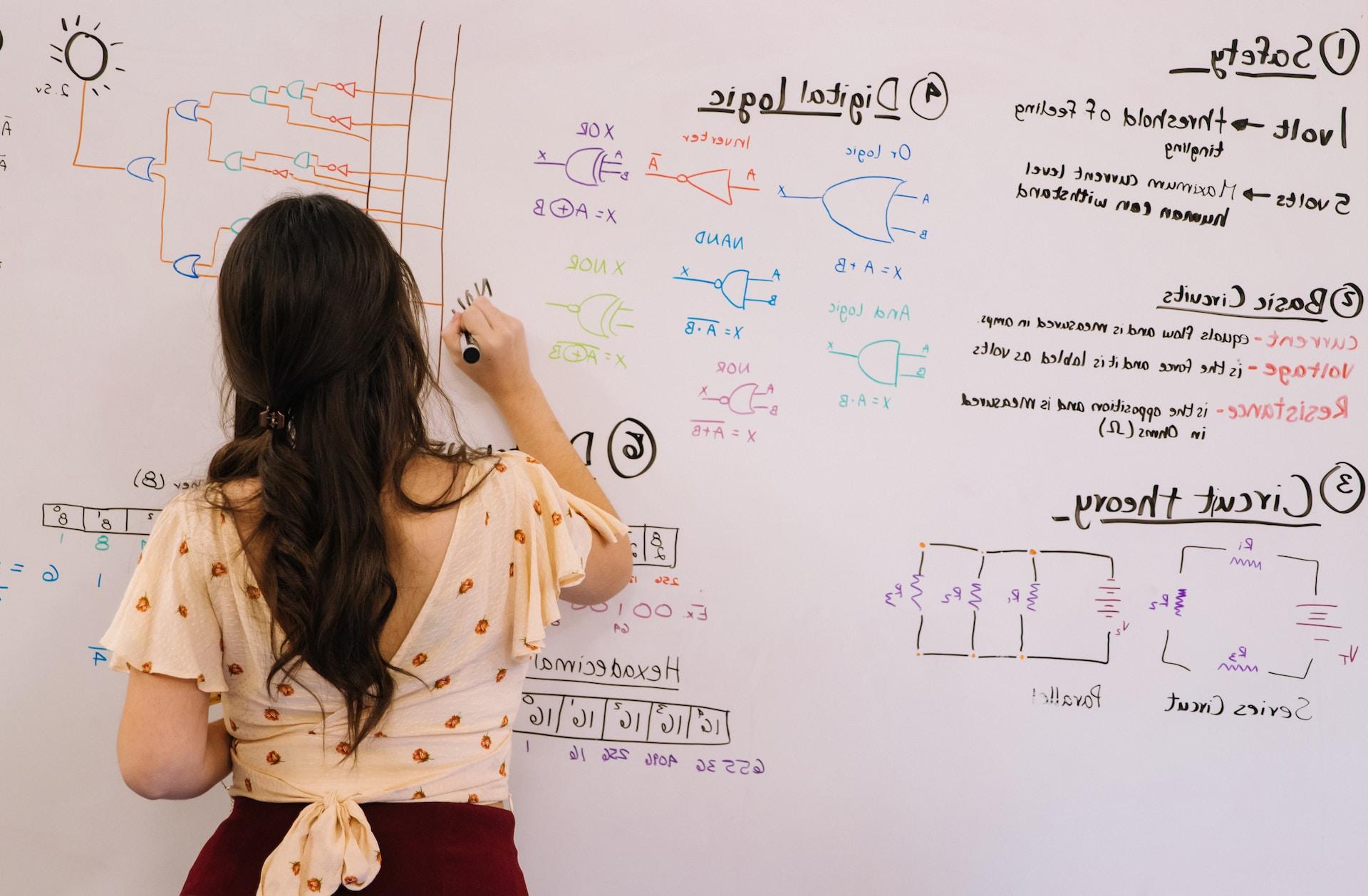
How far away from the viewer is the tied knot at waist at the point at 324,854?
3.78 ft

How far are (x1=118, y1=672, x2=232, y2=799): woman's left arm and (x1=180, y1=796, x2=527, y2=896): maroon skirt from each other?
120 millimetres

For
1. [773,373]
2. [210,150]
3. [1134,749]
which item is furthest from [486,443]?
[1134,749]

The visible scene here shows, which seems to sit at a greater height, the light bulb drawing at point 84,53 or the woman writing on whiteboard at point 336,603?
the light bulb drawing at point 84,53

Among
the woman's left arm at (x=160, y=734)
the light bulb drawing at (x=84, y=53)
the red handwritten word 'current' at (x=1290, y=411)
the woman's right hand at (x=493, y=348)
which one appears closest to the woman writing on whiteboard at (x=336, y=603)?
the woman's left arm at (x=160, y=734)

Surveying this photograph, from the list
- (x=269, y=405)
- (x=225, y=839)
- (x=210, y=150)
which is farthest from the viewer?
(x=210, y=150)

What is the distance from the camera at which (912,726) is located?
1.68 metres

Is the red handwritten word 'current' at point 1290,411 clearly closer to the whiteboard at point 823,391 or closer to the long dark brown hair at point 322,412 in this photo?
the whiteboard at point 823,391

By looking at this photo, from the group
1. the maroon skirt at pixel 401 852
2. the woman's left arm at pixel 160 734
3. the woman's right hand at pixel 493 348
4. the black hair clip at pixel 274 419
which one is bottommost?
the maroon skirt at pixel 401 852

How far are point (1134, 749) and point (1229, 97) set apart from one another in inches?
44.0

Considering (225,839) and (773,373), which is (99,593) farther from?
(773,373)

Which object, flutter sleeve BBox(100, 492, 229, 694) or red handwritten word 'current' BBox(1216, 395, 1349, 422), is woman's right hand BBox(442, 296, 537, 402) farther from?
red handwritten word 'current' BBox(1216, 395, 1349, 422)

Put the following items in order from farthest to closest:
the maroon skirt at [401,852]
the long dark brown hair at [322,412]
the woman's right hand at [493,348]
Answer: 1. the woman's right hand at [493,348]
2. the maroon skirt at [401,852]
3. the long dark brown hair at [322,412]

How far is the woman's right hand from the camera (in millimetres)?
1598

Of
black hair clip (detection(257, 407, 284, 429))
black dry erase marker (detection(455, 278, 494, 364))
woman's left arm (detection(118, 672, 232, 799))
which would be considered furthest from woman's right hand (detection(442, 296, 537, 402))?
woman's left arm (detection(118, 672, 232, 799))
